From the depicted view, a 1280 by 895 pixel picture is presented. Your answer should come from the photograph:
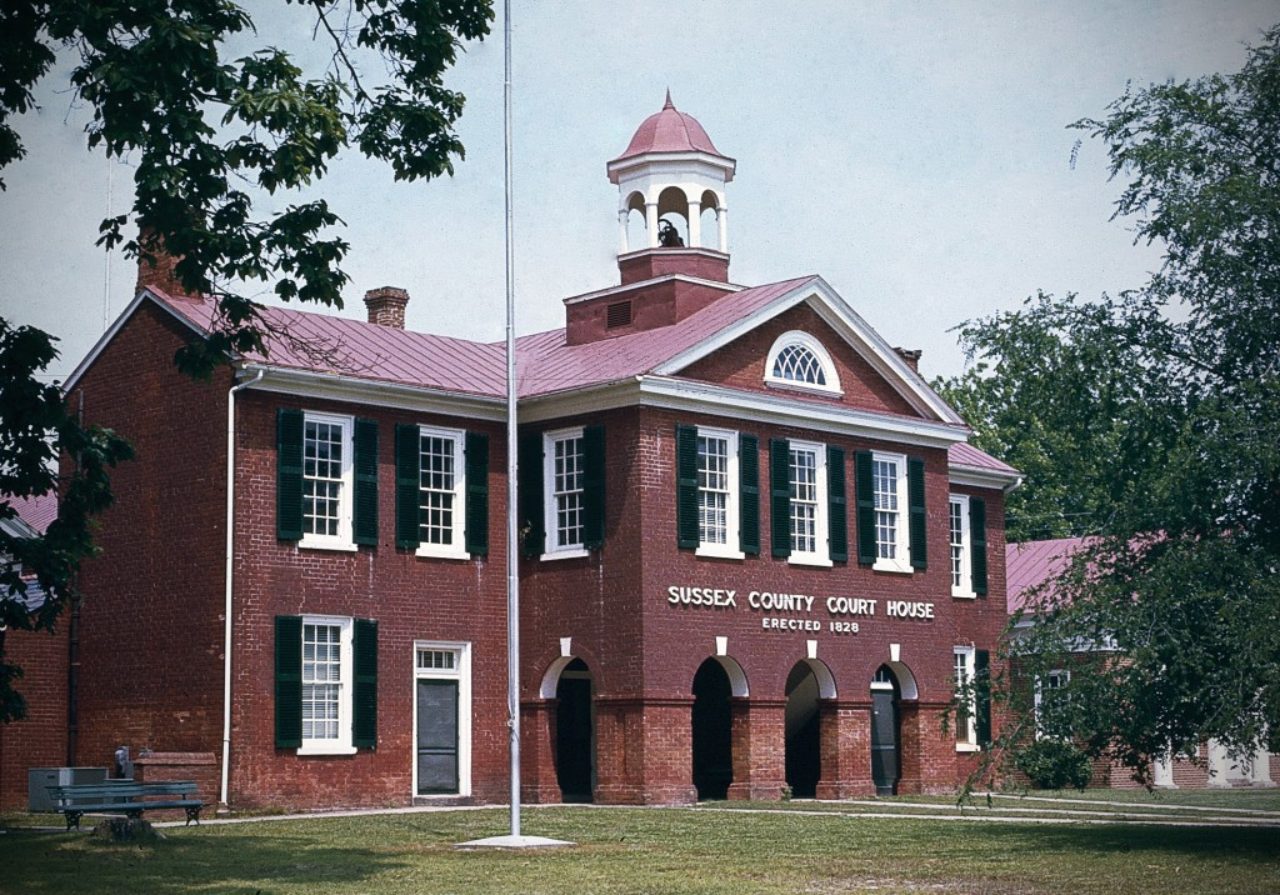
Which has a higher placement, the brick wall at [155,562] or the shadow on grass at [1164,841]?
the brick wall at [155,562]

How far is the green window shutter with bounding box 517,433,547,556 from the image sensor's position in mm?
34906

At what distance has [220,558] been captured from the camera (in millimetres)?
31562

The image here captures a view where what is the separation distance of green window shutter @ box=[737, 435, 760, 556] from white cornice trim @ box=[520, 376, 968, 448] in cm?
51

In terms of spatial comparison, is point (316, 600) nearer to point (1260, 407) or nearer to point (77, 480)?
point (77, 480)

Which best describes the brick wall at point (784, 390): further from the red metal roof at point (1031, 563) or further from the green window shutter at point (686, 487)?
the red metal roof at point (1031, 563)

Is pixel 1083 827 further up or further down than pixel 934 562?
further down

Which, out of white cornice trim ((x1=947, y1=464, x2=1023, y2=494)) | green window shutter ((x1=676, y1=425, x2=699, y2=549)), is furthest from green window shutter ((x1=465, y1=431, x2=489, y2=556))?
white cornice trim ((x1=947, y1=464, x2=1023, y2=494))

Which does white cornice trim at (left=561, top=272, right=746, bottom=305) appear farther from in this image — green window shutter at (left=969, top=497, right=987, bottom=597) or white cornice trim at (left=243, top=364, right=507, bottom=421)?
green window shutter at (left=969, top=497, right=987, bottom=597)

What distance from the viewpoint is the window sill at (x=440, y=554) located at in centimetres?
3378

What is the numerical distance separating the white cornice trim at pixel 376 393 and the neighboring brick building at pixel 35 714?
5.17m

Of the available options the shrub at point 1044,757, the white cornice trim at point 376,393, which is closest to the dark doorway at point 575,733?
the white cornice trim at point 376,393

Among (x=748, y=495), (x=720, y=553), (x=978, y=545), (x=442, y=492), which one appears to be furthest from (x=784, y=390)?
(x=978, y=545)

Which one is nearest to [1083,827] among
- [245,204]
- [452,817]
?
[452,817]

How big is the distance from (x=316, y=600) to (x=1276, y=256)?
53.5ft
